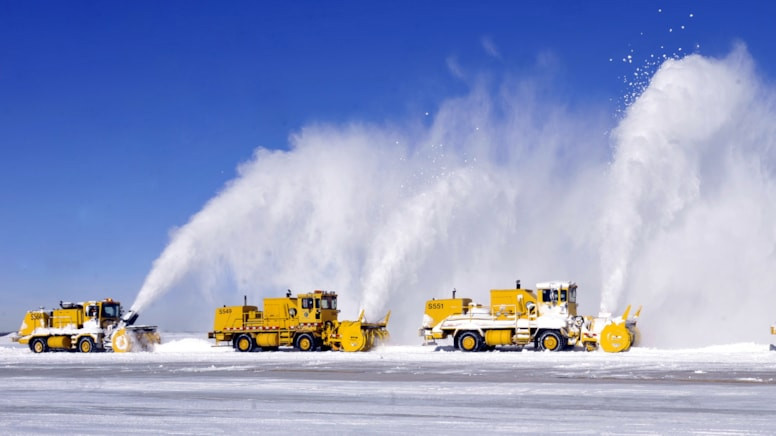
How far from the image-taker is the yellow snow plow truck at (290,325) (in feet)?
160

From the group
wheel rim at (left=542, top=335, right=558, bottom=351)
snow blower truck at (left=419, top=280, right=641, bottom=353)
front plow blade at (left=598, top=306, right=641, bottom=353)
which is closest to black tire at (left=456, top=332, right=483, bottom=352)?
snow blower truck at (left=419, top=280, right=641, bottom=353)

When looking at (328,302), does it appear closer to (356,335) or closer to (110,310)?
(356,335)

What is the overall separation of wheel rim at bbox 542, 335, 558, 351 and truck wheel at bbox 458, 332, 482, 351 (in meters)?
3.49

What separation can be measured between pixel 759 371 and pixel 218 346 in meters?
33.1

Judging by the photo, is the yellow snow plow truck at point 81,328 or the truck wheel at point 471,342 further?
the yellow snow plow truck at point 81,328

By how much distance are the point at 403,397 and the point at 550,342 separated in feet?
80.1

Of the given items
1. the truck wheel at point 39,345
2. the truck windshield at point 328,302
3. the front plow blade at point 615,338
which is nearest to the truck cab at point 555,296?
the front plow blade at point 615,338

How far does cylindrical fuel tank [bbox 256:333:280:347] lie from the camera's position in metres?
49.9

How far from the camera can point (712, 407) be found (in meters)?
18.2

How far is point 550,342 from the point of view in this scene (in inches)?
1727

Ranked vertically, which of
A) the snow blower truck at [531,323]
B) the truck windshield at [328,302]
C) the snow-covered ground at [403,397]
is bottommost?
the snow-covered ground at [403,397]

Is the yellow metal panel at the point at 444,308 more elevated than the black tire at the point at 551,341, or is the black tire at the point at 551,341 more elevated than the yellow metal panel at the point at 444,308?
the yellow metal panel at the point at 444,308

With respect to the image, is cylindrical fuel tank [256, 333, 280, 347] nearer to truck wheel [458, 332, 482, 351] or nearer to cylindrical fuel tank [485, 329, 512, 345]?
truck wheel [458, 332, 482, 351]

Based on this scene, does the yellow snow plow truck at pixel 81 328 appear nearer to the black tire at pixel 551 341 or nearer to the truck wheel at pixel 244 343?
the truck wheel at pixel 244 343
